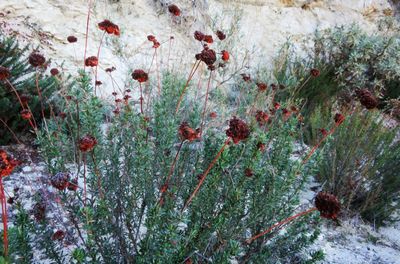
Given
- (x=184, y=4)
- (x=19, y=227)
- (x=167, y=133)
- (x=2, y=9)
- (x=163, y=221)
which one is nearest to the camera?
(x=19, y=227)

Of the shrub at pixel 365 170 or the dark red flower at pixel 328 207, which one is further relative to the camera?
the shrub at pixel 365 170

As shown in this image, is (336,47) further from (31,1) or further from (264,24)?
(31,1)

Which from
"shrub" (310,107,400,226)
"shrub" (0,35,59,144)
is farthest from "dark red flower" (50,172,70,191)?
"shrub" (310,107,400,226)

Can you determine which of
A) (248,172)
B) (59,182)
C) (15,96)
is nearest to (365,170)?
(248,172)

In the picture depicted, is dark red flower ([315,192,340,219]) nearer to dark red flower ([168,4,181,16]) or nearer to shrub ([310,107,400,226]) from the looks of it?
dark red flower ([168,4,181,16])

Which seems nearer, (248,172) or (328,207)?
(328,207)

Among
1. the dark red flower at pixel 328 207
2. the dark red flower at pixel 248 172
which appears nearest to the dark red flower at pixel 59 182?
the dark red flower at pixel 248 172

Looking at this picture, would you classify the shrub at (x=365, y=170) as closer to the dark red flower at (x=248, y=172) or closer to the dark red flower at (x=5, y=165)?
the dark red flower at (x=248, y=172)

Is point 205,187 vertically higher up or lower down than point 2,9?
higher up

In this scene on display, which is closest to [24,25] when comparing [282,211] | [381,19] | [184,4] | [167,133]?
[184,4]

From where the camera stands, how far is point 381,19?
8.84 m

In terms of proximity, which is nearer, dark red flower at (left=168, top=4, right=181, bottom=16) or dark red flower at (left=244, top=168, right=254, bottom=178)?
dark red flower at (left=244, top=168, right=254, bottom=178)

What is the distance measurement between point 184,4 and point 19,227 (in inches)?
238

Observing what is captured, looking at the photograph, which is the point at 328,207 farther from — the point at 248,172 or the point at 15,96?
the point at 15,96
